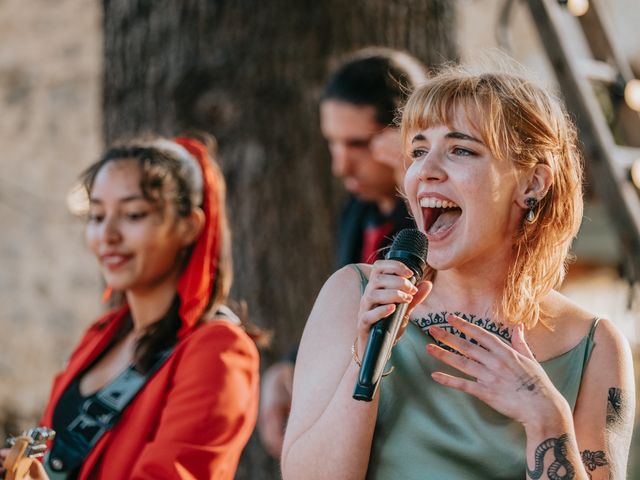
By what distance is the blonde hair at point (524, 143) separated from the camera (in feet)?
6.84

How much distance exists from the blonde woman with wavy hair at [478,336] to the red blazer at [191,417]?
1.55ft

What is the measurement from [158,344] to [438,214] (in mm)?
996

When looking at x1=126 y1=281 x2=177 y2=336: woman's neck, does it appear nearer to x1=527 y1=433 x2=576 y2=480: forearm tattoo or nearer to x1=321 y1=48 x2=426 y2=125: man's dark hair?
x1=321 y1=48 x2=426 y2=125: man's dark hair

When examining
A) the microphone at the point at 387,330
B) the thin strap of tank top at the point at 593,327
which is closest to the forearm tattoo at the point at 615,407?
the thin strap of tank top at the point at 593,327

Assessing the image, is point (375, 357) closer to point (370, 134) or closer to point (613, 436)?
point (613, 436)

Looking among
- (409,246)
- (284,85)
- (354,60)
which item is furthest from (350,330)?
(284,85)

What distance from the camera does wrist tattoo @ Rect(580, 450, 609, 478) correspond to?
2031 millimetres

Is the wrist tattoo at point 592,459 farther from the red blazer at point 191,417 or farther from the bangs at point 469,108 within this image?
the red blazer at point 191,417

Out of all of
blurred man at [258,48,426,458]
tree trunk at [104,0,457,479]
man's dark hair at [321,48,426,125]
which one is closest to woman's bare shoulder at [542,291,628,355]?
blurred man at [258,48,426,458]

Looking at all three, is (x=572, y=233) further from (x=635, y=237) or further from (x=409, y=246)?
(x=635, y=237)

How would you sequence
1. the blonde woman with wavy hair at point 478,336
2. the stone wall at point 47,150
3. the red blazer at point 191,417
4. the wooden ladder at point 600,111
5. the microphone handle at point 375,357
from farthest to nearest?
the stone wall at point 47,150 < the wooden ladder at point 600,111 < the red blazer at point 191,417 < the blonde woman with wavy hair at point 478,336 < the microphone handle at point 375,357

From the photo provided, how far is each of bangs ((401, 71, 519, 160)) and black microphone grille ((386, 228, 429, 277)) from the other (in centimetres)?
26

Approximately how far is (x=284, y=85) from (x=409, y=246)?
107 inches

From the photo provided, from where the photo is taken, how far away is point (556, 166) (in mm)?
2145
